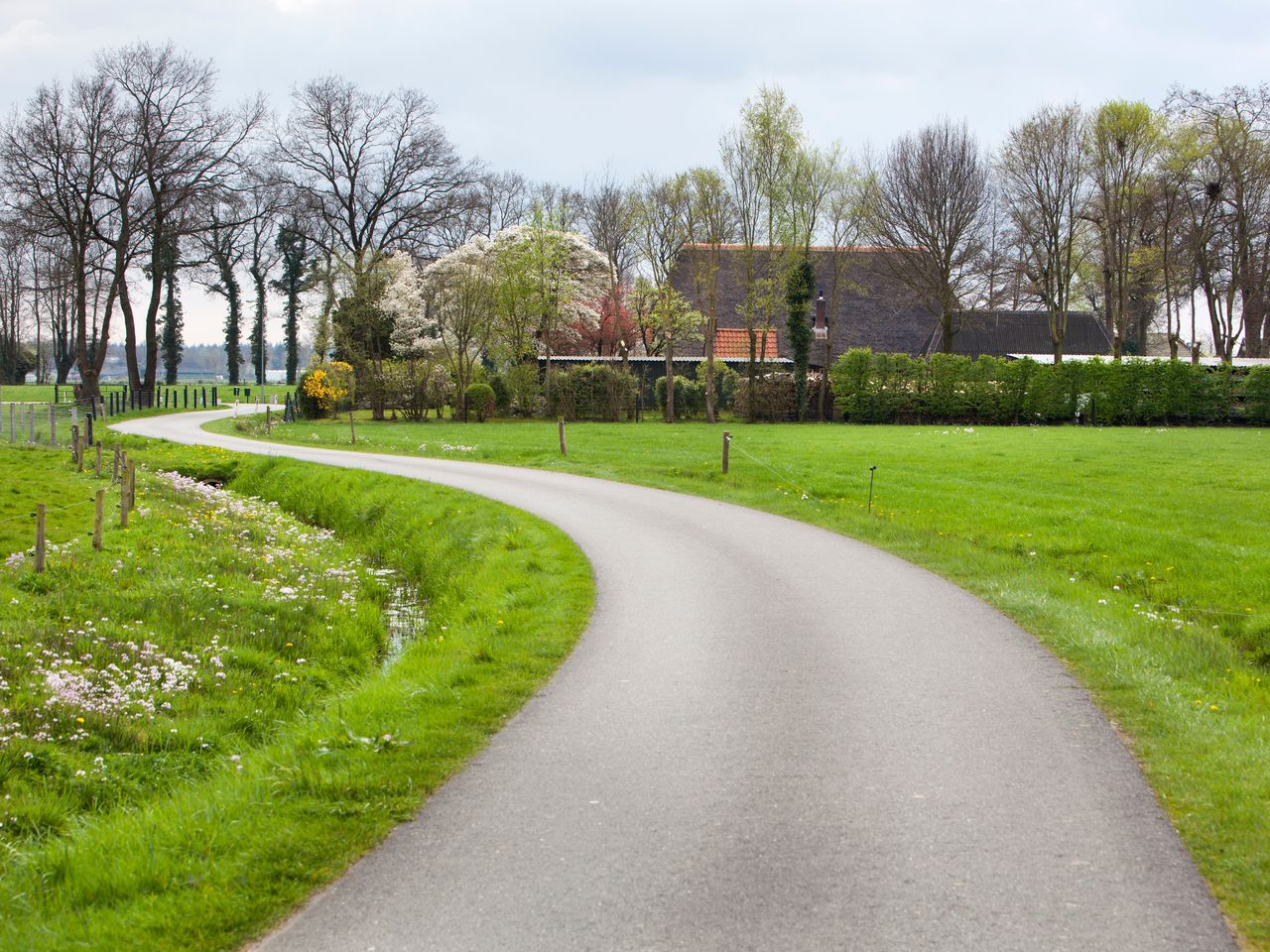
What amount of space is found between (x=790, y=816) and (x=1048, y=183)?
152ft

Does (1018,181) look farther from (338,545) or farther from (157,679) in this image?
(157,679)

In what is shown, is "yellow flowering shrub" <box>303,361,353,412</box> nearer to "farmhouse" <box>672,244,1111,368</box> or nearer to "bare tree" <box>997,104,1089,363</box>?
"farmhouse" <box>672,244,1111,368</box>

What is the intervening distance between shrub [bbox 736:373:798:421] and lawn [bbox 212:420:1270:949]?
414 inches

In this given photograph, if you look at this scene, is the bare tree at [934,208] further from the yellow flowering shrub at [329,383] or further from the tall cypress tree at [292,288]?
the tall cypress tree at [292,288]

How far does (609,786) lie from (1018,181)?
46.7 metres

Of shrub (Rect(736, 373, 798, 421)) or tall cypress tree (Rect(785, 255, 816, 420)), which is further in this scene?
tall cypress tree (Rect(785, 255, 816, 420))

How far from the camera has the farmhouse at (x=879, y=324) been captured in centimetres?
5681

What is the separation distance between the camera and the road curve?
4.04 metres

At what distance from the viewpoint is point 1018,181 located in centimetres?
4606

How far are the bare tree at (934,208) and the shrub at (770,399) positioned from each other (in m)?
9.74

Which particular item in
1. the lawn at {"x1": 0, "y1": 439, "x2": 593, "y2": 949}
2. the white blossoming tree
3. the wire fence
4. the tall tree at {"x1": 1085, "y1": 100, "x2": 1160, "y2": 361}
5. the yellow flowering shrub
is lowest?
the lawn at {"x1": 0, "y1": 439, "x2": 593, "y2": 949}

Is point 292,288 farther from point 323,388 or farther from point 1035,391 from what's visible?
point 1035,391

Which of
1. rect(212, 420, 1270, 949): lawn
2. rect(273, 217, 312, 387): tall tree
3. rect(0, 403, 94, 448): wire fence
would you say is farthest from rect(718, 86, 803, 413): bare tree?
rect(273, 217, 312, 387): tall tree

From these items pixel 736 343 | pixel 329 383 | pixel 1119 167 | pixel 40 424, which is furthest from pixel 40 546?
pixel 736 343
